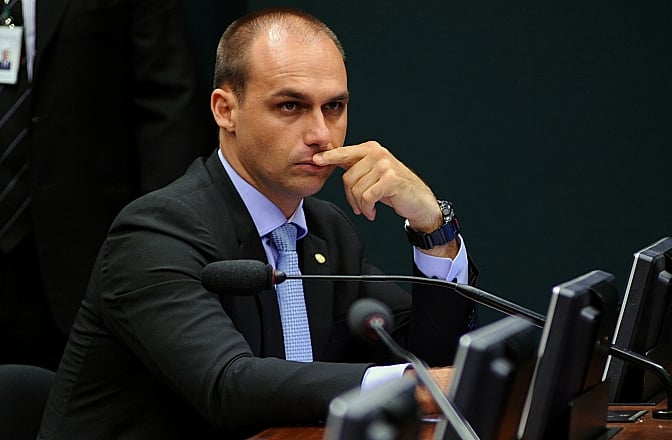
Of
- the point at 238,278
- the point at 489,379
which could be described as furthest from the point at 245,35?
the point at 489,379

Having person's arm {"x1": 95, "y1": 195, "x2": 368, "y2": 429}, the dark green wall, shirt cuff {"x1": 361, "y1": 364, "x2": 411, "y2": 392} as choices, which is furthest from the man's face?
the dark green wall

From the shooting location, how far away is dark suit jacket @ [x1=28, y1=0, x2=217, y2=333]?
371 centimetres

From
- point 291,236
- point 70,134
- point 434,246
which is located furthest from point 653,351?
point 70,134

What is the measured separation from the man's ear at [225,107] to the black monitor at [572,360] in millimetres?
1142

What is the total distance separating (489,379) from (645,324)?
1.01 m

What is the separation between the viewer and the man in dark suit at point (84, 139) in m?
3.71

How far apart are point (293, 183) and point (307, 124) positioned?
0.41 feet

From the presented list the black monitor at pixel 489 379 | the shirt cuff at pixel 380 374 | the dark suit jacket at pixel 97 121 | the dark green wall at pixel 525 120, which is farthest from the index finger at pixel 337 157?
the dark green wall at pixel 525 120

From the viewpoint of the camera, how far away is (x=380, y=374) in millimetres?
2145

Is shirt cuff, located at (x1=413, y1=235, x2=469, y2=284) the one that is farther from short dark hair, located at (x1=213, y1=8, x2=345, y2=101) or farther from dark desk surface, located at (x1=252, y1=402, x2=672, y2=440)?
dark desk surface, located at (x1=252, y1=402, x2=672, y2=440)

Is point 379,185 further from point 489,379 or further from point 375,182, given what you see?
point 489,379

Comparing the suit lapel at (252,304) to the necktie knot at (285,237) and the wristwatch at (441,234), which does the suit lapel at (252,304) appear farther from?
the wristwatch at (441,234)

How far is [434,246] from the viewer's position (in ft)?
9.34

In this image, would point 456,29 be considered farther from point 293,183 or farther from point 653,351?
point 653,351
